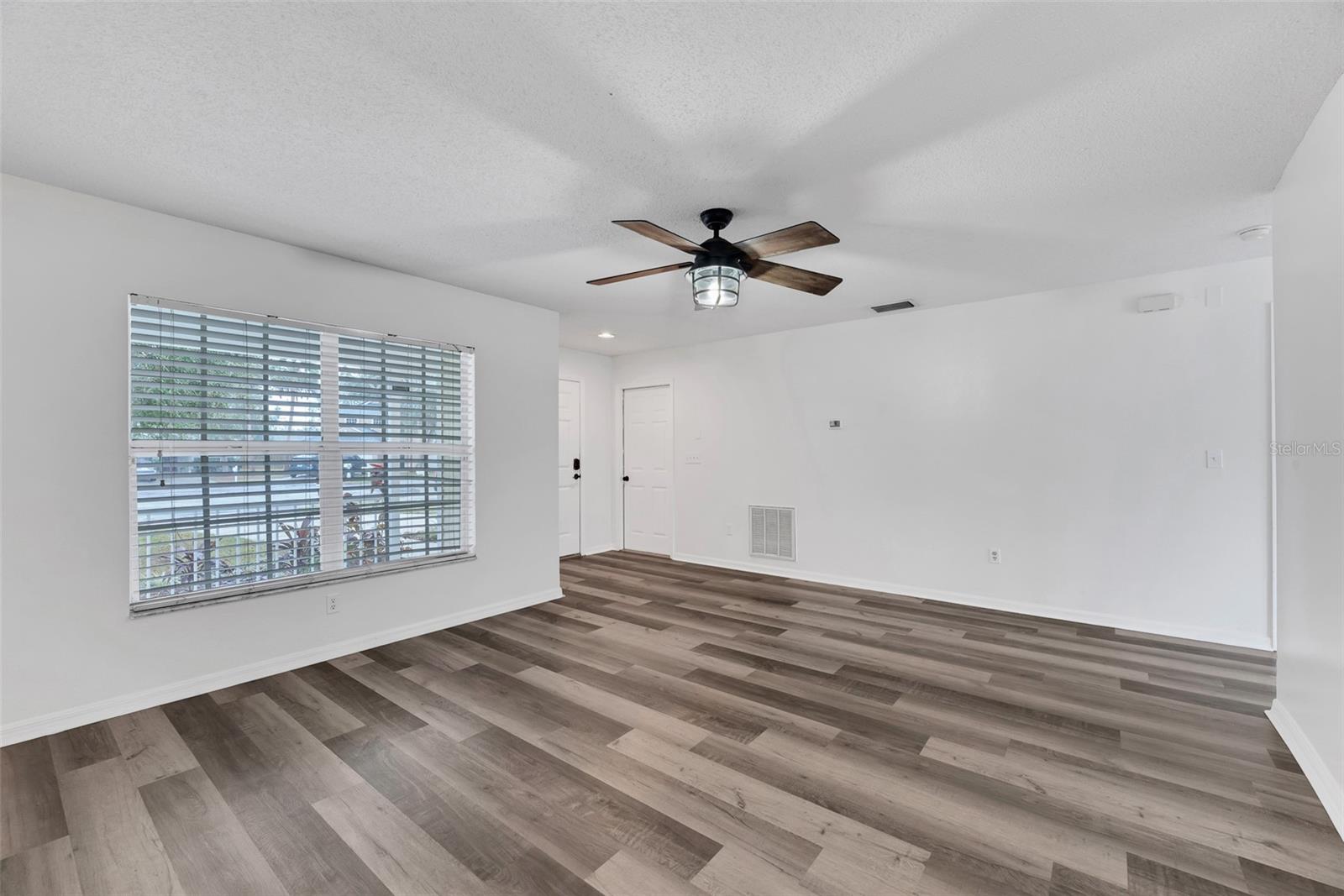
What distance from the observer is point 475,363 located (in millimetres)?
4371

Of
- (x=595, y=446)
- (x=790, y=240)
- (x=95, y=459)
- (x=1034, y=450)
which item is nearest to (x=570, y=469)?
(x=595, y=446)

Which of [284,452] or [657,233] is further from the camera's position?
[284,452]

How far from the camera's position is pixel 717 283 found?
2779 millimetres

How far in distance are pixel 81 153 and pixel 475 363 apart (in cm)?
229

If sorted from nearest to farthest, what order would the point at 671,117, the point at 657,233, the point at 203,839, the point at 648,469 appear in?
the point at 203,839, the point at 671,117, the point at 657,233, the point at 648,469

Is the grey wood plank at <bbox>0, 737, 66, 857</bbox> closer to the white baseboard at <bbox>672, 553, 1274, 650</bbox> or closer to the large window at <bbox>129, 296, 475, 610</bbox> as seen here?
the large window at <bbox>129, 296, 475, 610</bbox>

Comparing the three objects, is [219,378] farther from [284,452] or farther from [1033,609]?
[1033,609]

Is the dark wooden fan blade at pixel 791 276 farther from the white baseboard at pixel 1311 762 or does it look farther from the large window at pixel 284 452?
the white baseboard at pixel 1311 762

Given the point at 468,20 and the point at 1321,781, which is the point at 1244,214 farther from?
the point at 468,20

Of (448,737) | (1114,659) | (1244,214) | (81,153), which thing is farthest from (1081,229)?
(81,153)

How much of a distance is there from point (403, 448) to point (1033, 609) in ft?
15.8

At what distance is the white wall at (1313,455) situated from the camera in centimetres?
196

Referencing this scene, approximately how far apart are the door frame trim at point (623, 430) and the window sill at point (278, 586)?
2.85 meters

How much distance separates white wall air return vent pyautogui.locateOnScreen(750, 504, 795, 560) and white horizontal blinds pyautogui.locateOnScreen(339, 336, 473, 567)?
9.60ft
